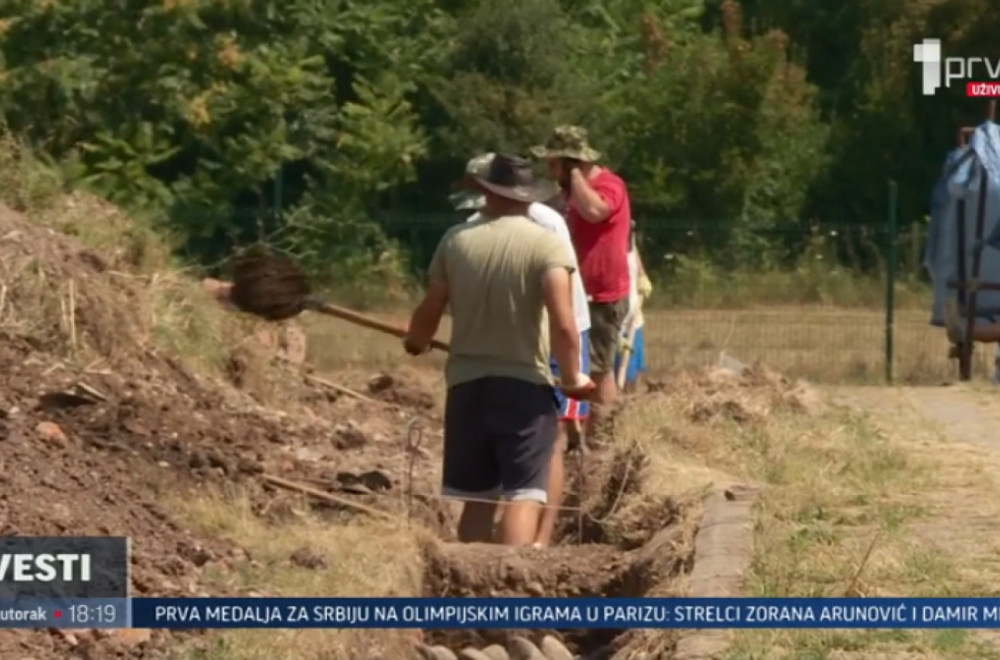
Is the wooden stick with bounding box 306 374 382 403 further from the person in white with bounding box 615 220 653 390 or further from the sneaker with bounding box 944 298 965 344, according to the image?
the sneaker with bounding box 944 298 965 344

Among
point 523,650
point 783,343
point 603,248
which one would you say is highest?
point 603,248

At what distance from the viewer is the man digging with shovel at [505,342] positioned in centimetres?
886

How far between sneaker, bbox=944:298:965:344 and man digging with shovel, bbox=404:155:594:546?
825 centimetres

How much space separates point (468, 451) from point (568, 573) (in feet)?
2.32

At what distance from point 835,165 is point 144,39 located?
9.17 meters

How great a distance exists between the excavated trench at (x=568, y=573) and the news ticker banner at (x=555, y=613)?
0.69 metres

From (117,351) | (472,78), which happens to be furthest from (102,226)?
(472,78)

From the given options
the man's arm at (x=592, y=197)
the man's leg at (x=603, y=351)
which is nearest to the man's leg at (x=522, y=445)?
the man's arm at (x=592, y=197)

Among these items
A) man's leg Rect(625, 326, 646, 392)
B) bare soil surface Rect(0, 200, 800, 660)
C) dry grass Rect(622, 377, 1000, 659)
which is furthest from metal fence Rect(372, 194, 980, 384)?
bare soil surface Rect(0, 200, 800, 660)

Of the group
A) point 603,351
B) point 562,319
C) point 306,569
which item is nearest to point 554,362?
point 562,319

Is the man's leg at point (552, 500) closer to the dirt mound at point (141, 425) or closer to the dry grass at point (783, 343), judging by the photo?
the dirt mound at point (141, 425)

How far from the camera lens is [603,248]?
11.7 meters

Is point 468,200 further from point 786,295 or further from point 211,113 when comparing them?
point 211,113

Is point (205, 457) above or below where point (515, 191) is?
below
